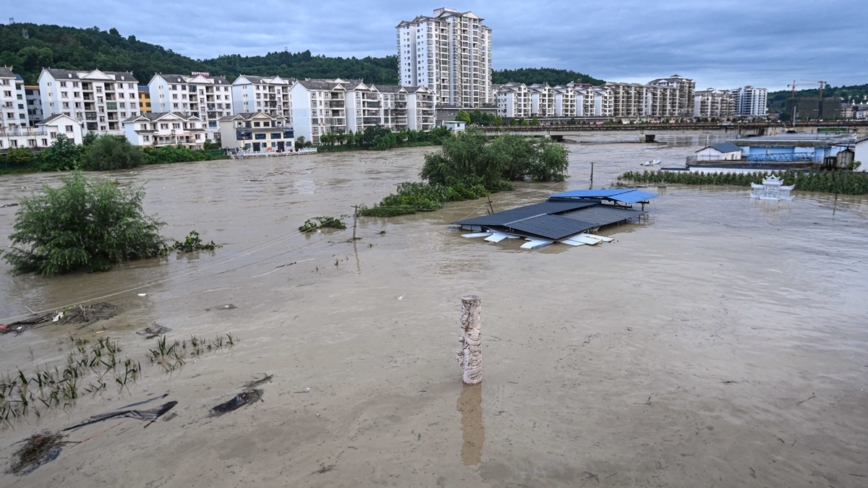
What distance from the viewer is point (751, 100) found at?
170m

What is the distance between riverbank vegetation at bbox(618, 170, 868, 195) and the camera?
26.3m

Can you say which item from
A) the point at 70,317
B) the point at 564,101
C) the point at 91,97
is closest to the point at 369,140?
the point at 91,97

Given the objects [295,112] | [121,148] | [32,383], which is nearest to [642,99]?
[295,112]

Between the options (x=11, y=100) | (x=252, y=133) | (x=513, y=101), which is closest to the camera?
(x=11, y=100)

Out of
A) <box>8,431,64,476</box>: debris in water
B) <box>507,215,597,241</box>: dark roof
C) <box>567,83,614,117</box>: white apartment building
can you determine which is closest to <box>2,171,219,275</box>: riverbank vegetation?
<box>8,431,64,476</box>: debris in water

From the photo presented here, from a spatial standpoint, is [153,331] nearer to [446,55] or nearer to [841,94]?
[446,55]

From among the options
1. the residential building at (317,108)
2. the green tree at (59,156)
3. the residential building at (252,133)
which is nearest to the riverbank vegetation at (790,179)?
the residential building at (252,133)

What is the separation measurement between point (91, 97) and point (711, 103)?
140 metres

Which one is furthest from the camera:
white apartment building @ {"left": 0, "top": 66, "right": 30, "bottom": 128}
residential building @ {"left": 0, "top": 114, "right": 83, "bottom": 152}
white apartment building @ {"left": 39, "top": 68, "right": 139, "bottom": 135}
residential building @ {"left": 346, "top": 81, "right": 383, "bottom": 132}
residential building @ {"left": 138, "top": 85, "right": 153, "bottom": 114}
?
residential building @ {"left": 346, "top": 81, "right": 383, "bottom": 132}

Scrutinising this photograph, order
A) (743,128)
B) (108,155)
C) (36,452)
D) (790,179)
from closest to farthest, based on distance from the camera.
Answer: (36,452)
(790,179)
(108,155)
(743,128)

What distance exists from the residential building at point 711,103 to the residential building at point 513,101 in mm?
60151

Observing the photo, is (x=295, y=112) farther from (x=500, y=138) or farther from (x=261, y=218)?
(x=261, y=218)

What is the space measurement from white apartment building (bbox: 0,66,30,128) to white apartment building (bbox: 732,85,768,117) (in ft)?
569

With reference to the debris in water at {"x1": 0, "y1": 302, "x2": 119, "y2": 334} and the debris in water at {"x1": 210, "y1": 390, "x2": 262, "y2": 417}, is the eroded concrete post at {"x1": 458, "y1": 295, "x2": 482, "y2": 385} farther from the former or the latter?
the debris in water at {"x1": 0, "y1": 302, "x2": 119, "y2": 334}
